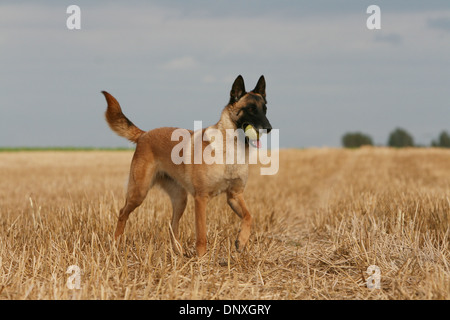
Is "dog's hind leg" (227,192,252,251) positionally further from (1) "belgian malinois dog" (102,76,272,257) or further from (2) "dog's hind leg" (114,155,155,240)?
(2) "dog's hind leg" (114,155,155,240)

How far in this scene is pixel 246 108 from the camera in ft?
16.0

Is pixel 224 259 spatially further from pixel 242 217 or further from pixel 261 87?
pixel 261 87

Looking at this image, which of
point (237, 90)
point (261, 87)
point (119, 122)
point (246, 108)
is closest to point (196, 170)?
point (246, 108)

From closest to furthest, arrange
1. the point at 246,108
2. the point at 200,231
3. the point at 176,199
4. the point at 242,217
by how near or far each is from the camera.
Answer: the point at 246,108
the point at 200,231
the point at 242,217
the point at 176,199

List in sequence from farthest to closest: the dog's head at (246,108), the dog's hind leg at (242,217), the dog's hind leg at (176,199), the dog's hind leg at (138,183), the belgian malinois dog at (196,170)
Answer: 1. the dog's hind leg at (176,199)
2. the dog's hind leg at (138,183)
3. the dog's hind leg at (242,217)
4. the belgian malinois dog at (196,170)
5. the dog's head at (246,108)

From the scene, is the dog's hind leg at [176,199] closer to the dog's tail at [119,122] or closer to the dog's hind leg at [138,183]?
the dog's hind leg at [138,183]

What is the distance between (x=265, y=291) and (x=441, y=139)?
93.4 metres

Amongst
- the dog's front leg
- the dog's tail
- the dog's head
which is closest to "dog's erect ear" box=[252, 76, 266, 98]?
the dog's head

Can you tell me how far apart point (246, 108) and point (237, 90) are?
0.26 meters

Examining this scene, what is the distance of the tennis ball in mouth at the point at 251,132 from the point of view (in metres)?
4.88

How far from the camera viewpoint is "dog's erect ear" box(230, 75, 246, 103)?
491 centimetres

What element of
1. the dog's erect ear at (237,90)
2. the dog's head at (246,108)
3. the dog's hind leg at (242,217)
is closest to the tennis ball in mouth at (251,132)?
the dog's head at (246,108)

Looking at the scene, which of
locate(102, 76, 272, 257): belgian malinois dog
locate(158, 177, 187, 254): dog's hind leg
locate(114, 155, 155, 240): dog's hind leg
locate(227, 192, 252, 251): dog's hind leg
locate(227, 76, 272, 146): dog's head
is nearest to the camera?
locate(227, 76, 272, 146): dog's head
